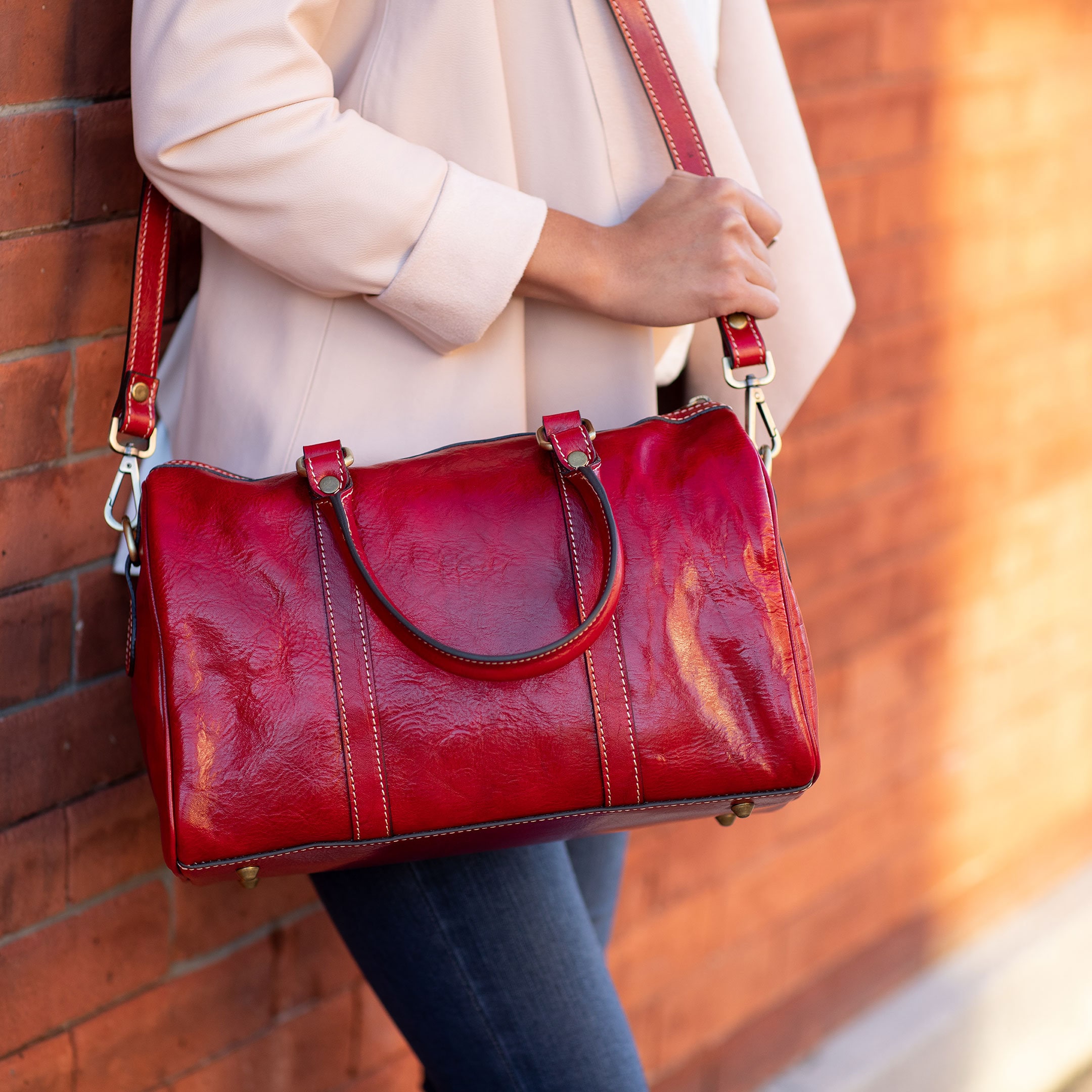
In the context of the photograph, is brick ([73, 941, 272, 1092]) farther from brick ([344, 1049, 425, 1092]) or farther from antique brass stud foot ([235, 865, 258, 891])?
antique brass stud foot ([235, 865, 258, 891])

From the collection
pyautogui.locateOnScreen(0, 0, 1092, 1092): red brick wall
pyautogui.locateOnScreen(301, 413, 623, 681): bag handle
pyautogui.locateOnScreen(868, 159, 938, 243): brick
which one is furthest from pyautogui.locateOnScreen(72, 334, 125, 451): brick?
pyautogui.locateOnScreen(868, 159, 938, 243): brick

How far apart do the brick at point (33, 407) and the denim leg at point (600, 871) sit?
61cm

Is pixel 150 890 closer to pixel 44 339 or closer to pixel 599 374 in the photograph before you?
pixel 44 339

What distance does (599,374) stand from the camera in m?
1.14

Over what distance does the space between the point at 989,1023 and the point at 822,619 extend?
35.5 inches

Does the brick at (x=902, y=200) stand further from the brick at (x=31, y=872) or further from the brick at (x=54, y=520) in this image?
the brick at (x=31, y=872)

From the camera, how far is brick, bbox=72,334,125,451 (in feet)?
3.91

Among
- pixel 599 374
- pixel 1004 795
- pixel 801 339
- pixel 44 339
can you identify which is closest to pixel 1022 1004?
pixel 1004 795

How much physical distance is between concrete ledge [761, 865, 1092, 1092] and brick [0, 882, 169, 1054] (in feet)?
3.98

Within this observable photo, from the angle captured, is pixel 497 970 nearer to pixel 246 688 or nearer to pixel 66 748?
pixel 246 688

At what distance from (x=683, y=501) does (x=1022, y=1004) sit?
188cm

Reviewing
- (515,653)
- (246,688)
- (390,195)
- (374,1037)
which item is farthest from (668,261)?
(374,1037)

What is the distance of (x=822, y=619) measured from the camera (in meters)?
2.05

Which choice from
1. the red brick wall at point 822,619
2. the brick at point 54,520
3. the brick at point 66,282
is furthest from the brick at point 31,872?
the brick at point 66,282
